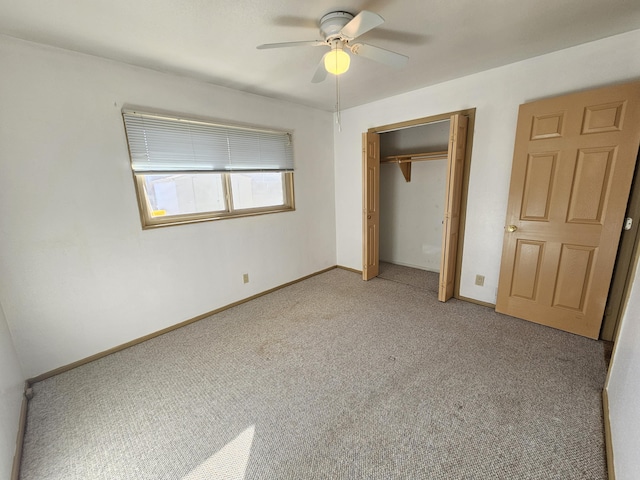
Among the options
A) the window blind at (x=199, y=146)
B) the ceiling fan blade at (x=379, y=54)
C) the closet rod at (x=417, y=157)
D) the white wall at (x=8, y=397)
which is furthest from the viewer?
the closet rod at (x=417, y=157)

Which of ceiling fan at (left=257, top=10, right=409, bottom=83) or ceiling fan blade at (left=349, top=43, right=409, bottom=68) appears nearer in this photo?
ceiling fan at (left=257, top=10, right=409, bottom=83)

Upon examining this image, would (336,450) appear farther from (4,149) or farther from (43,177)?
(4,149)

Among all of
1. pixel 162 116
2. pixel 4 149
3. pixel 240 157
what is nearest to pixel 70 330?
pixel 4 149

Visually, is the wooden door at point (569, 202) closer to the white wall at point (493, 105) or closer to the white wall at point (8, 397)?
the white wall at point (493, 105)

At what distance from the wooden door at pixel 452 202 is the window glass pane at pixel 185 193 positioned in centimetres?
240

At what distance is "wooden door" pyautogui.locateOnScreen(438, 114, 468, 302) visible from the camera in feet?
8.54

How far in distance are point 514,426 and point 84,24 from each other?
11.2 ft

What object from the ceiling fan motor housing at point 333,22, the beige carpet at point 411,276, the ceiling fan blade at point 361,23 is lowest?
the beige carpet at point 411,276

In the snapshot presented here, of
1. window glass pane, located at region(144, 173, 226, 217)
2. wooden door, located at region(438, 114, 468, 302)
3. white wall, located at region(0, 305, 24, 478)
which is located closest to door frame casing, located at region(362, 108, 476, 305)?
wooden door, located at region(438, 114, 468, 302)

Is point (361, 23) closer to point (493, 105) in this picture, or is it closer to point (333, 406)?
point (493, 105)

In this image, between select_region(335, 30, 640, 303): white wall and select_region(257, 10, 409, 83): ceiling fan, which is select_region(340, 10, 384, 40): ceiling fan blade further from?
select_region(335, 30, 640, 303): white wall

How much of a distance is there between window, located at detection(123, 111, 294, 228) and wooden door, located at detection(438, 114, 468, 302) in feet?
6.04

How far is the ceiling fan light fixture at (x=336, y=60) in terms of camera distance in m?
1.56

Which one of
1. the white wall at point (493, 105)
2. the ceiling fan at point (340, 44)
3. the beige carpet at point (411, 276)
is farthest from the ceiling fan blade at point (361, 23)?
the beige carpet at point (411, 276)
